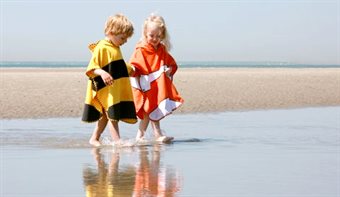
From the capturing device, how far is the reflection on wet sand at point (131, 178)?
594 cm

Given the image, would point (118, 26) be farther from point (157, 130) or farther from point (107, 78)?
point (157, 130)

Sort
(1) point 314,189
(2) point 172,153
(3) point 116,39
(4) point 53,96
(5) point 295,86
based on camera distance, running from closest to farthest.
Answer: (1) point 314,189 < (2) point 172,153 < (3) point 116,39 < (4) point 53,96 < (5) point 295,86

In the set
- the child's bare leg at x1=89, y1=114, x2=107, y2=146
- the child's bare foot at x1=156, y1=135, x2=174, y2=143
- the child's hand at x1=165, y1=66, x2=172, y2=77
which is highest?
the child's hand at x1=165, y1=66, x2=172, y2=77

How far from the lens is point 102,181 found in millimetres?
6441

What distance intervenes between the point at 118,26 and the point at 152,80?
3.61 ft

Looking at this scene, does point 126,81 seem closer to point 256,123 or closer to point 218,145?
point 218,145

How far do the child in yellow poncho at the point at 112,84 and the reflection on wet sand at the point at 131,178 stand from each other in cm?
101

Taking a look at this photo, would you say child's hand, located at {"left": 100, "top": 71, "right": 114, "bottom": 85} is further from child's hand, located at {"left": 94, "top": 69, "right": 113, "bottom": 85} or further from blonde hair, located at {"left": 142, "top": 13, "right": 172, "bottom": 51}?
blonde hair, located at {"left": 142, "top": 13, "right": 172, "bottom": 51}

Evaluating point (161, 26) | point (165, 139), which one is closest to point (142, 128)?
point (165, 139)

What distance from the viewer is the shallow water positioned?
613 centimetres

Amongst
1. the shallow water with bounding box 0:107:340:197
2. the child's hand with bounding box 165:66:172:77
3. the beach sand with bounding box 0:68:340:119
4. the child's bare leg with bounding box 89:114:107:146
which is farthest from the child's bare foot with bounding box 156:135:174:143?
the beach sand with bounding box 0:68:340:119

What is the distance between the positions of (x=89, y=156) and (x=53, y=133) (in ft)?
8.60

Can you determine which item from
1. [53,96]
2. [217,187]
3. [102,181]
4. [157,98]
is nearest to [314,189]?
[217,187]

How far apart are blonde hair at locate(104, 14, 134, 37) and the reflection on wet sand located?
4.94 ft
